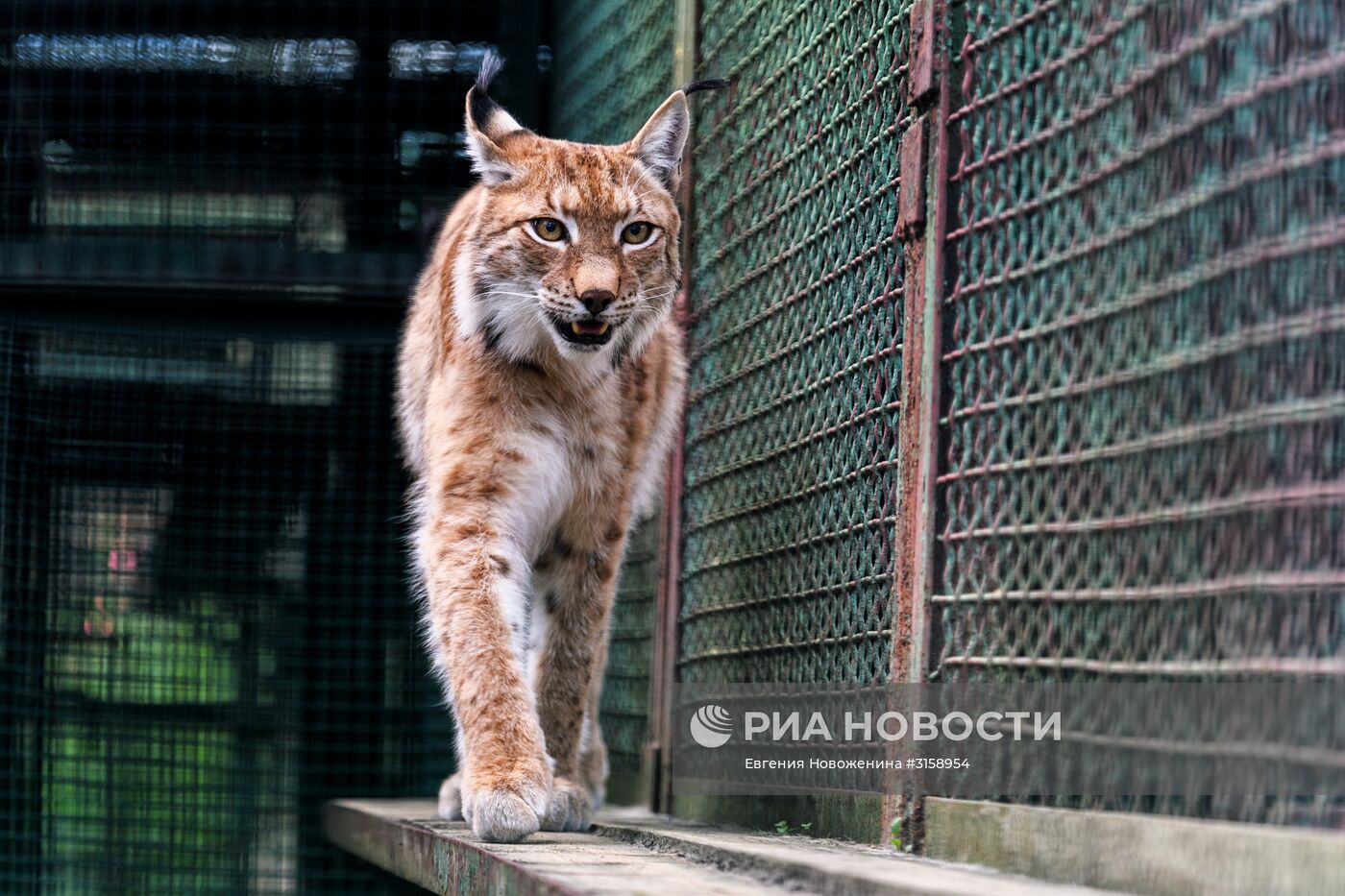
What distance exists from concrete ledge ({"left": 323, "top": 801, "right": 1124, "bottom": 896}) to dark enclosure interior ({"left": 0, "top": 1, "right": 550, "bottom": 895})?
208 cm

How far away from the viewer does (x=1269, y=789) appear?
5.62 ft

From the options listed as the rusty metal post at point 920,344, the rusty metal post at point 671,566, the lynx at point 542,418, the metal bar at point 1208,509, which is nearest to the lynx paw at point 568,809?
the lynx at point 542,418

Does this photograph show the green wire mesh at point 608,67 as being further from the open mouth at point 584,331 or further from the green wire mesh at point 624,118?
the open mouth at point 584,331

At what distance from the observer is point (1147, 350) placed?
1.99m

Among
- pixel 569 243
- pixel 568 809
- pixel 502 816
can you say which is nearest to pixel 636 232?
pixel 569 243

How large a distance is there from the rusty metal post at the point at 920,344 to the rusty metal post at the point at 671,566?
1.66 m

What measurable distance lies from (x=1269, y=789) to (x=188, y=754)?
15.4 feet

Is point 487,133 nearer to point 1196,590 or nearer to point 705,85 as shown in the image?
point 705,85

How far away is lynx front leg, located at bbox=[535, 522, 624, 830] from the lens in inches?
148

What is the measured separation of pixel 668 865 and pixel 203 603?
12.0ft

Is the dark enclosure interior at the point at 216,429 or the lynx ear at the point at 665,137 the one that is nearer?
the lynx ear at the point at 665,137

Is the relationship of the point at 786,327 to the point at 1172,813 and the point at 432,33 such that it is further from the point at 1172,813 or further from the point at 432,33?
the point at 432,33

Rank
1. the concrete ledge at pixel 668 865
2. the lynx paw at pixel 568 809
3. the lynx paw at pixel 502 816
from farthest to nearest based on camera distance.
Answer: the lynx paw at pixel 568 809
the lynx paw at pixel 502 816
the concrete ledge at pixel 668 865

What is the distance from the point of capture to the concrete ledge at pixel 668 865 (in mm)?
1992
